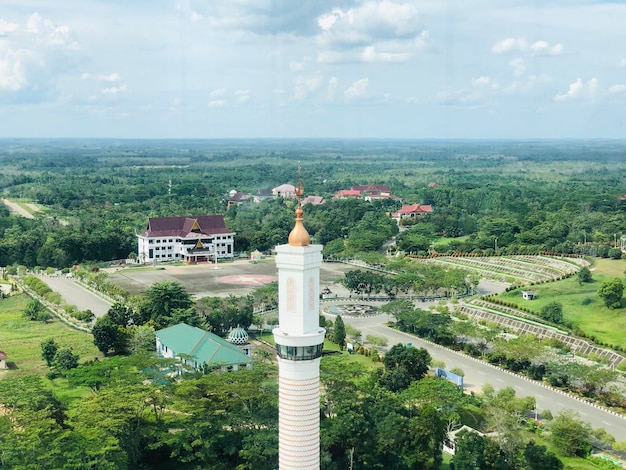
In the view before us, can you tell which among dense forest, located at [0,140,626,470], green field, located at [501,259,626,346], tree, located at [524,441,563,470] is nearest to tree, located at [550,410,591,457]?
dense forest, located at [0,140,626,470]

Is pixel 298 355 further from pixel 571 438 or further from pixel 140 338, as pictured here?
pixel 140 338

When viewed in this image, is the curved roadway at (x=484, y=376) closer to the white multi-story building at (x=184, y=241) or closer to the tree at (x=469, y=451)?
the tree at (x=469, y=451)

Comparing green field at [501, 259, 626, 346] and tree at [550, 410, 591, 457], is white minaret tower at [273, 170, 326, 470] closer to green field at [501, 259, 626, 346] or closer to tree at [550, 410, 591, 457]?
tree at [550, 410, 591, 457]

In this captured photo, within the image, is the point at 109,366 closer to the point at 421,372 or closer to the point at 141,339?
the point at 141,339

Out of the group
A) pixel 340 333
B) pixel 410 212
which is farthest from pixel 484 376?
pixel 410 212

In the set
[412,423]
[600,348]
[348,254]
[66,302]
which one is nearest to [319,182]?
[348,254]
